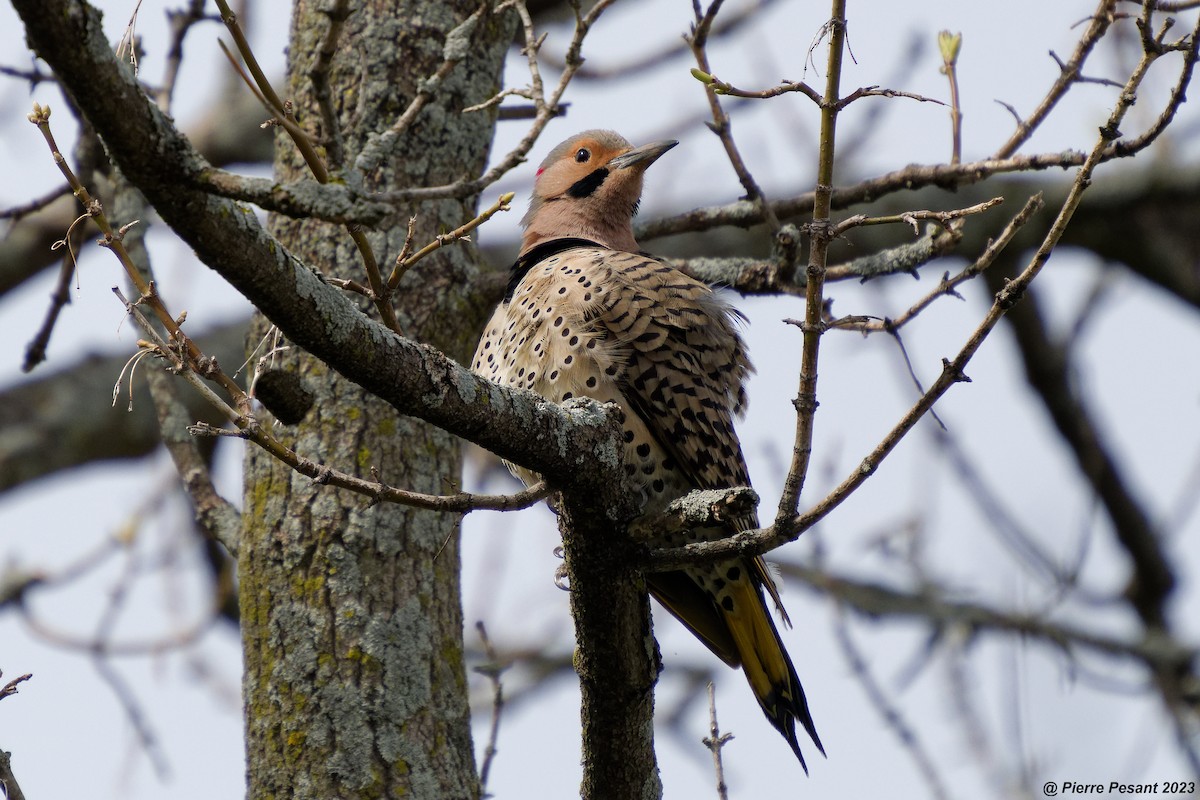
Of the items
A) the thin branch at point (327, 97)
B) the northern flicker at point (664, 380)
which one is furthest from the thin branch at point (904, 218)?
the northern flicker at point (664, 380)

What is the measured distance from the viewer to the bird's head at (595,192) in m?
4.92

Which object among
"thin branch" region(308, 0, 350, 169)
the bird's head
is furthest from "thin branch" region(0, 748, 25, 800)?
the bird's head

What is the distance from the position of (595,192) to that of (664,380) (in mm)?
1444

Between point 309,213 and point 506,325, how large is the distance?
1.96m

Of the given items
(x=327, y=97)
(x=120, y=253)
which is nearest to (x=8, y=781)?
(x=120, y=253)

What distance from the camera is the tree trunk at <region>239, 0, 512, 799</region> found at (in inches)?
127

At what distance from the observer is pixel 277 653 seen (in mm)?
3307

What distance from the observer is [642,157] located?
4.94 metres

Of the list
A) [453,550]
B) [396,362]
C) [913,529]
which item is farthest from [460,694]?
[913,529]

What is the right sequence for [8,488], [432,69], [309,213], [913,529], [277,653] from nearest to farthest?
1. [309,213]
2. [277,653]
3. [432,69]
4. [913,529]
5. [8,488]

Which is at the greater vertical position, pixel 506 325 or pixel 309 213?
pixel 506 325

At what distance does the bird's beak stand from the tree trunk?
1.05m

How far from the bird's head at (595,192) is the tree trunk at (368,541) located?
96 cm

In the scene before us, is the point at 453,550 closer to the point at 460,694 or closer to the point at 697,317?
the point at 460,694
